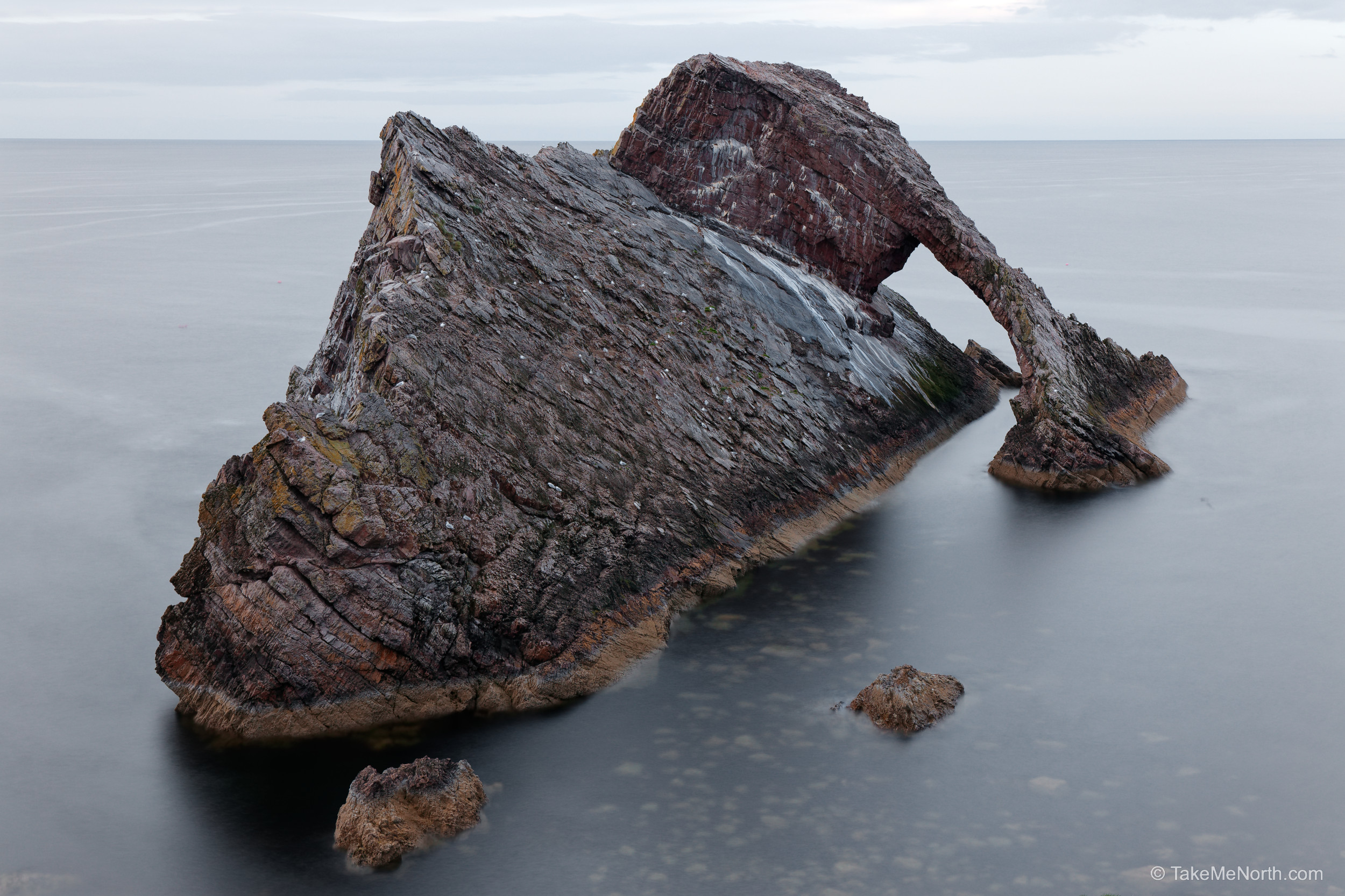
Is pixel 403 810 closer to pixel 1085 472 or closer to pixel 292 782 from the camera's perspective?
pixel 292 782

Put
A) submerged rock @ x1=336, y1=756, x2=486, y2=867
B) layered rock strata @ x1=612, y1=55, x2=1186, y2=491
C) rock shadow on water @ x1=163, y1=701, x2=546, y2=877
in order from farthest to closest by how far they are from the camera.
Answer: layered rock strata @ x1=612, y1=55, x2=1186, y2=491
rock shadow on water @ x1=163, y1=701, x2=546, y2=877
submerged rock @ x1=336, y1=756, x2=486, y2=867

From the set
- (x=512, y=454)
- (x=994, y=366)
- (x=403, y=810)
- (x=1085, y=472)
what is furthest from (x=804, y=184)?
(x=403, y=810)

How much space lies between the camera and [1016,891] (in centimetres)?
1802

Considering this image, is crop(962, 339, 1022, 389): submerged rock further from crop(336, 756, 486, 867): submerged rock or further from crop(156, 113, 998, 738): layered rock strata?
crop(336, 756, 486, 867): submerged rock

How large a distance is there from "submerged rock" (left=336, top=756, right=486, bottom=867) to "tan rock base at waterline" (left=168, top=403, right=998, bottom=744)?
282 cm

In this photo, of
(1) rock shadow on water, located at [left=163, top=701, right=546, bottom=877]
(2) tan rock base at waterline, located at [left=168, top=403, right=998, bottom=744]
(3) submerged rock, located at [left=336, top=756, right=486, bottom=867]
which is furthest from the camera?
(2) tan rock base at waterline, located at [left=168, top=403, right=998, bottom=744]

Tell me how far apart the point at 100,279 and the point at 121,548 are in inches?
2342

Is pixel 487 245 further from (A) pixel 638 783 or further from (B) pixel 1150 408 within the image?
(B) pixel 1150 408

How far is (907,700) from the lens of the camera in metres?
22.6

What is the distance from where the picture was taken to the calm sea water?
18.9 meters

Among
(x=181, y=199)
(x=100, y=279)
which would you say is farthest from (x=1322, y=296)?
(x=181, y=199)

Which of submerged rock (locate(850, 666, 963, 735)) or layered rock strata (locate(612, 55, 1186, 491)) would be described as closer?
submerged rock (locate(850, 666, 963, 735))

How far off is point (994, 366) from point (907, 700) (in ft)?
103

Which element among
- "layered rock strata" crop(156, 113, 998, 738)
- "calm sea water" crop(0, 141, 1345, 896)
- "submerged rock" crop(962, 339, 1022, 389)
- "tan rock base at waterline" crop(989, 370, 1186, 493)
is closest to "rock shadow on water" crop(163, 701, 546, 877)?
"calm sea water" crop(0, 141, 1345, 896)
